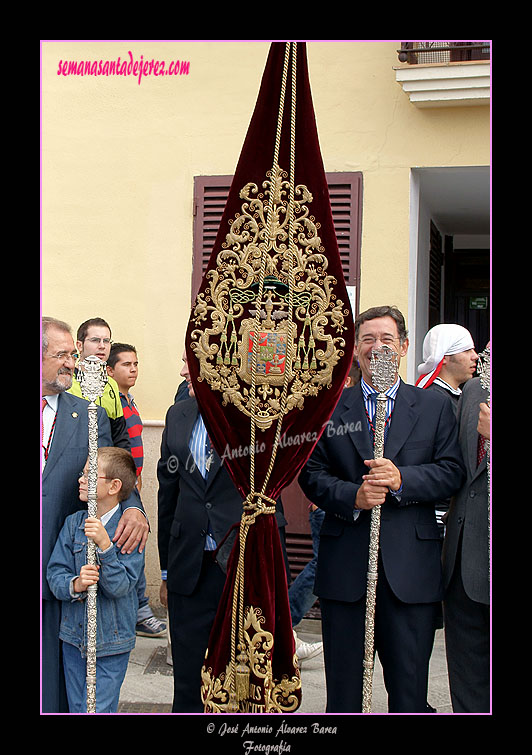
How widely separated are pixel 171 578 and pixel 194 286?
2.75 m

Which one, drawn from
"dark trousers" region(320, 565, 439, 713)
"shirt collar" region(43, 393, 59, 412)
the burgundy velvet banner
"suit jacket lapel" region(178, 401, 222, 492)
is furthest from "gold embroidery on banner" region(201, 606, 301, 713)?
"shirt collar" region(43, 393, 59, 412)

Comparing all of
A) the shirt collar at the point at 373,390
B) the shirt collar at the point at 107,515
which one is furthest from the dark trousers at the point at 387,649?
A: the shirt collar at the point at 107,515

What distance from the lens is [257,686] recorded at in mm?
2523

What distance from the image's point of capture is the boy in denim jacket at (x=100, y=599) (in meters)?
2.78

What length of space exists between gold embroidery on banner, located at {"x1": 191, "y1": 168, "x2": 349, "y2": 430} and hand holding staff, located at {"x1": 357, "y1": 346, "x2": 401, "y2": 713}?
0.18 metres

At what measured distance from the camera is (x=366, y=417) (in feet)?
9.53

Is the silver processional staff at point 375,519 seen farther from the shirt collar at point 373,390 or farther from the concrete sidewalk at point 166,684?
the concrete sidewalk at point 166,684

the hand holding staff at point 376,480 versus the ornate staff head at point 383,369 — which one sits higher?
the ornate staff head at point 383,369

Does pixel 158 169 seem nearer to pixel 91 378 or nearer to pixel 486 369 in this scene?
pixel 91 378

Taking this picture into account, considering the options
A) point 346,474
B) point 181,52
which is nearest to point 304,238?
point 346,474

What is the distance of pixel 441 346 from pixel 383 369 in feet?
3.96

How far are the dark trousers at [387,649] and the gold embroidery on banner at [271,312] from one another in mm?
762

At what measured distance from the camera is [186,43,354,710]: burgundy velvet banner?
2590mm

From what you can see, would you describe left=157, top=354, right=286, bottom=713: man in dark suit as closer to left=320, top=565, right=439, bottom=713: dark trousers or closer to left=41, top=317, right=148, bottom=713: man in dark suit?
left=41, top=317, right=148, bottom=713: man in dark suit
